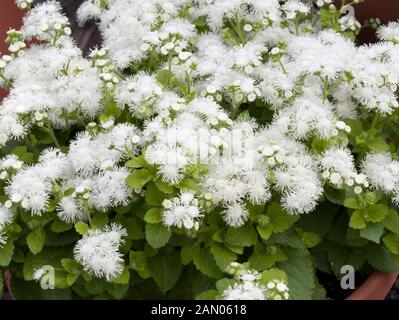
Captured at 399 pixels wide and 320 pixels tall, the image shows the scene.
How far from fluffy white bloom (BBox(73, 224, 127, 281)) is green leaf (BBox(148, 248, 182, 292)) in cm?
9

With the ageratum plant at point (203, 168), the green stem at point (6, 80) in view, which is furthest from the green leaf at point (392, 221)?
the green stem at point (6, 80)

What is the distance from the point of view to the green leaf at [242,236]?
1.12m

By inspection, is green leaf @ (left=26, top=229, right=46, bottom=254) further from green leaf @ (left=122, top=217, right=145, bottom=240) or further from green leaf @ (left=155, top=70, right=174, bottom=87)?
green leaf @ (left=155, top=70, right=174, bottom=87)

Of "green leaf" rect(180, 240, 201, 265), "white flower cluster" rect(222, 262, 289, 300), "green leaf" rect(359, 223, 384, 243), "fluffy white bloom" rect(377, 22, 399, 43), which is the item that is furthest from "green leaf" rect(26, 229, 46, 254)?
"fluffy white bloom" rect(377, 22, 399, 43)

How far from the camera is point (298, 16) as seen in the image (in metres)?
1.50

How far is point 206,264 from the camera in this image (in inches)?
44.6

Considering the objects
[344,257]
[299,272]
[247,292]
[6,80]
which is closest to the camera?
[247,292]

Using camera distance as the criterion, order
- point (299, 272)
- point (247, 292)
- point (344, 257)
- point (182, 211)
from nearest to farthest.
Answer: point (247, 292)
point (182, 211)
point (299, 272)
point (344, 257)

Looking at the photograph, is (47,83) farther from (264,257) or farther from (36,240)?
(264,257)

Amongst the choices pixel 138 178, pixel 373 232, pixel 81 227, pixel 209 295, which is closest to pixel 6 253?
pixel 81 227

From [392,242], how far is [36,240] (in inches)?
27.7

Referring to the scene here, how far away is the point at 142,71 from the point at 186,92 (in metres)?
0.14

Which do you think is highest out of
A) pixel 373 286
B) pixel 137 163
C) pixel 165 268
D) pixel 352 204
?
pixel 137 163
